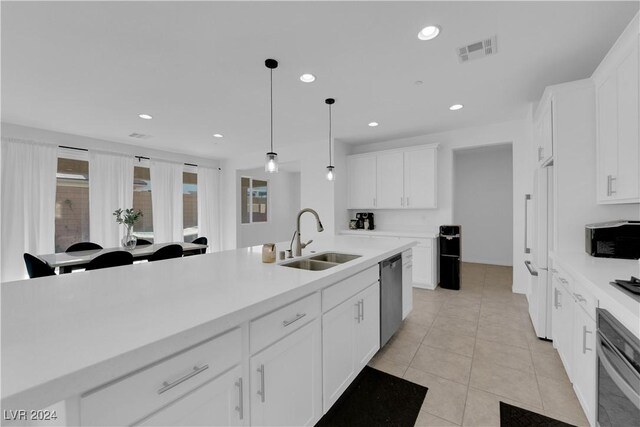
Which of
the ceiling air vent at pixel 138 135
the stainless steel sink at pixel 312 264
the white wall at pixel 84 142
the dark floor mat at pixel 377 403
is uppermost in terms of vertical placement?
the ceiling air vent at pixel 138 135

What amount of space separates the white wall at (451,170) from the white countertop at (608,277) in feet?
6.39

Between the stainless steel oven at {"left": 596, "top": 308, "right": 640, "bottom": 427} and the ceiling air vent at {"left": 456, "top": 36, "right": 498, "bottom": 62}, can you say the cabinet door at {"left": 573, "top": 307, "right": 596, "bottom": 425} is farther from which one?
the ceiling air vent at {"left": 456, "top": 36, "right": 498, "bottom": 62}

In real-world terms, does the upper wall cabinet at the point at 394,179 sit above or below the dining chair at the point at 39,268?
above

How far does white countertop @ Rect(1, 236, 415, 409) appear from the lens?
2.03 feet

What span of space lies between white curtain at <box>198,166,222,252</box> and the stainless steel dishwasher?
16.9ft

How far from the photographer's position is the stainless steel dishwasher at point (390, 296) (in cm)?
222

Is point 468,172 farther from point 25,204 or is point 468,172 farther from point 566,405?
point 25,204

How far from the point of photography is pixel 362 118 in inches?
150

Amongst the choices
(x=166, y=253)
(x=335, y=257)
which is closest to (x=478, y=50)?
(x=335, y=257)

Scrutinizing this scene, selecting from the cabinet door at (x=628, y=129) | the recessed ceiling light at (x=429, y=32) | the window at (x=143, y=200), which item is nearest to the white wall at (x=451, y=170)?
the cabinet door at (x=628, y=129)

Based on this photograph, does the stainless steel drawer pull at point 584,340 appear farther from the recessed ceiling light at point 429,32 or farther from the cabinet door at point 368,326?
the recessed ceiling light at point 429,32

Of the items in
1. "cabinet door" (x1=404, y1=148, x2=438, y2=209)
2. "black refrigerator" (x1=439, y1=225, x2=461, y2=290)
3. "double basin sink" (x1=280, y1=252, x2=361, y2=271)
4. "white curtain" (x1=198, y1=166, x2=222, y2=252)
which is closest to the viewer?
"double basin sink" (x1=280, y1=252, x2=361, y2=271)

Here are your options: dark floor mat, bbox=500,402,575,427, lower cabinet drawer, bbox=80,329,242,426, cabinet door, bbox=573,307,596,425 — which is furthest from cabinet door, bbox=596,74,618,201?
lower cabinet drawer, bbox=80,329,242,426

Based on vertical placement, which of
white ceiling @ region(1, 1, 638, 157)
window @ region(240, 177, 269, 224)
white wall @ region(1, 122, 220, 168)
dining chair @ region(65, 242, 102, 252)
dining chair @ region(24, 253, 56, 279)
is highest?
white ceiling @ region(1, 1, 638, 157)
